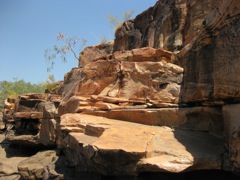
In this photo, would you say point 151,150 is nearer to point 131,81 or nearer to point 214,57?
point 214,57

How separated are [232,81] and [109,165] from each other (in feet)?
7.02

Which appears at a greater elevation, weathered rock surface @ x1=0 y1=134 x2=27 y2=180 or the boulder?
the boulder

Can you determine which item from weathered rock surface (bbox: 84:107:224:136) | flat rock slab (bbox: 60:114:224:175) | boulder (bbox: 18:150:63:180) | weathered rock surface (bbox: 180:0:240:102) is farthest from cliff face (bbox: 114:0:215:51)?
boulder (bbox: 18:150:63:180)

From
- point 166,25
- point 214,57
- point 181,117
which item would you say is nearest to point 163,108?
point 181,117

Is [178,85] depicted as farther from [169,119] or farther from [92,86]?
[92,86]

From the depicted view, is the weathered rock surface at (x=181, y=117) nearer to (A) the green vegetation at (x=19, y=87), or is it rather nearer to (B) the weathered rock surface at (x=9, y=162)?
(B) the weathered rock surface at (x=9, y=162)

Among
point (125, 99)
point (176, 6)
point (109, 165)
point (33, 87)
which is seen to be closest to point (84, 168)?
point (109, 165)

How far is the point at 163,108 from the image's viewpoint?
5527mm

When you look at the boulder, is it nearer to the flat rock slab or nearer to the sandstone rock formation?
the sandstone rock formation

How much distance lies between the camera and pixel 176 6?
958 cm

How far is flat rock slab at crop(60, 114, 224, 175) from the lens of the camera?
377cm

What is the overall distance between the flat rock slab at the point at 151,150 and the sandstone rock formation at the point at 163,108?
0.01m

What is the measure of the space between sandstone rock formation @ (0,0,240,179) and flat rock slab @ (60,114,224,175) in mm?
14

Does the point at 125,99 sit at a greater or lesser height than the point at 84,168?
greater
